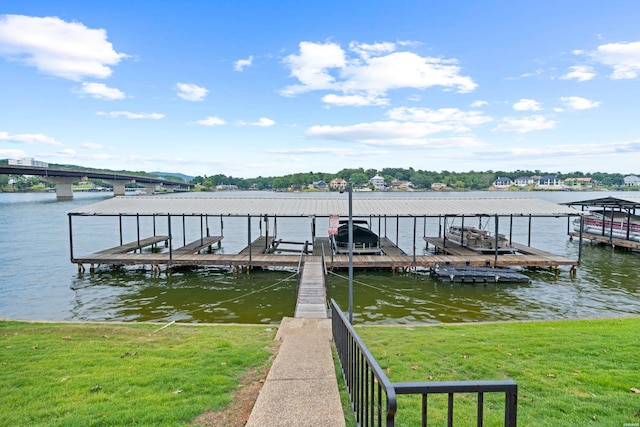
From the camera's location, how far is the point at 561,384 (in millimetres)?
5934

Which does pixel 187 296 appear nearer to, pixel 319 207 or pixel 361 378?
pixel 319 207

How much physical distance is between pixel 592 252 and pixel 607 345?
28063 millimetres

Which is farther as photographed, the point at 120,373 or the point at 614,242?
the point at 614,242

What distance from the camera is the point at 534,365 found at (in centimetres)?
684

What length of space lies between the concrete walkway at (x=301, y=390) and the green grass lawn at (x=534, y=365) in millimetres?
A: 933

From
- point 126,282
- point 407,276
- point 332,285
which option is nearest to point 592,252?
point 407,276

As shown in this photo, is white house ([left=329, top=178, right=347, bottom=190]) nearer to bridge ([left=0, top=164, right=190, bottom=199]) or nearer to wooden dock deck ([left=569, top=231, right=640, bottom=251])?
wooden dock deck ([left=569, top=231, right=640, bottom=251])

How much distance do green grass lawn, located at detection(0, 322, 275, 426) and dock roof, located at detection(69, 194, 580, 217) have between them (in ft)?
48.3

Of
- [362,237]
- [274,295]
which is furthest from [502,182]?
[274,295]

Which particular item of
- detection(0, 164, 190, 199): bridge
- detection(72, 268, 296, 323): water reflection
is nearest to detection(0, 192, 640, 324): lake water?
detection(72, 268, 296, 323): water reflection

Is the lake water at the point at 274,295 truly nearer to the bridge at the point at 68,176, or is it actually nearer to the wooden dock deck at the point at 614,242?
the wooden dock deck at the point at 614,242

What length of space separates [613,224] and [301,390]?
38413mm

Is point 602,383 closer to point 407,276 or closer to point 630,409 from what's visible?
Answer: point 630,409

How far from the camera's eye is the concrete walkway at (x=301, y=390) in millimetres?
4746
